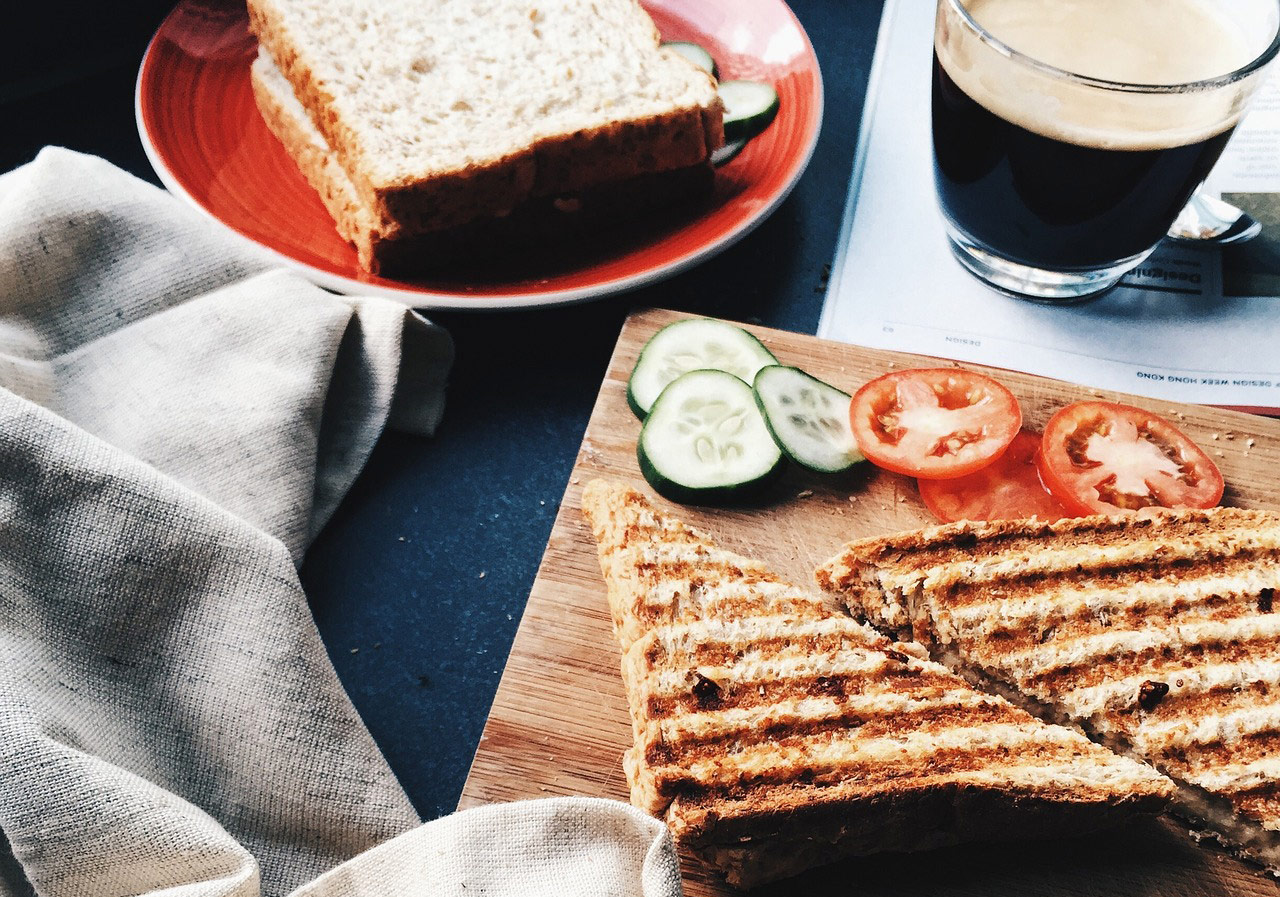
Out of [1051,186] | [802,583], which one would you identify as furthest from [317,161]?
[1051,186]

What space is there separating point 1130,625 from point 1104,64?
4.19 feet

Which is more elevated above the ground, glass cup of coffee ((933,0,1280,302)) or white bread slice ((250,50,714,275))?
glass cup of coffee ((933,0,1280,302))

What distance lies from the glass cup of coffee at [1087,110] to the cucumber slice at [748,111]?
59 centimetres

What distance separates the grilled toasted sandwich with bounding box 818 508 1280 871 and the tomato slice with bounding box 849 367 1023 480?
7.3 inches

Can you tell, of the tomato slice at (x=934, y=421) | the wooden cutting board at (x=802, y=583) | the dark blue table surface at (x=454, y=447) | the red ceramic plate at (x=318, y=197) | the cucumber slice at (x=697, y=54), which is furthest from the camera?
the cucumber slice at (x=697, y=54)

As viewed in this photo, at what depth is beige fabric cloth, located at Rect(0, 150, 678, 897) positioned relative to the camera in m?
1.77

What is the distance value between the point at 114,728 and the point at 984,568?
1633 millimetres

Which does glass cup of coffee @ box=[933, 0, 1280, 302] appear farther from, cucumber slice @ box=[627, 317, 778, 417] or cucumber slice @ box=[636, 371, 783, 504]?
cucumber slice @ box=[636, 371, 783, 504]

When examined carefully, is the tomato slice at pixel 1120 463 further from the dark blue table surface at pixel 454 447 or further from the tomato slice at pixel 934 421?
the dark blue table surface at pixel 454 447

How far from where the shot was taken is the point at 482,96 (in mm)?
2990

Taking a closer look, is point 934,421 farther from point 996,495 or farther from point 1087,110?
point 1087,110

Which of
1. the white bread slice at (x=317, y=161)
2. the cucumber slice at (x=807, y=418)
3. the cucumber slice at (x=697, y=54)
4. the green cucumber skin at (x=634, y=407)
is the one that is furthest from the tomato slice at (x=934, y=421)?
the cucumber slice at (x=697, y=54)

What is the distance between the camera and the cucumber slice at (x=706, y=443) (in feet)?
7.68

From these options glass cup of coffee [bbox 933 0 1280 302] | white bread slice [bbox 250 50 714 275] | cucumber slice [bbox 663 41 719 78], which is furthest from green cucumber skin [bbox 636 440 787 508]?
cucumber slice [bbox 663 41 719 78]
